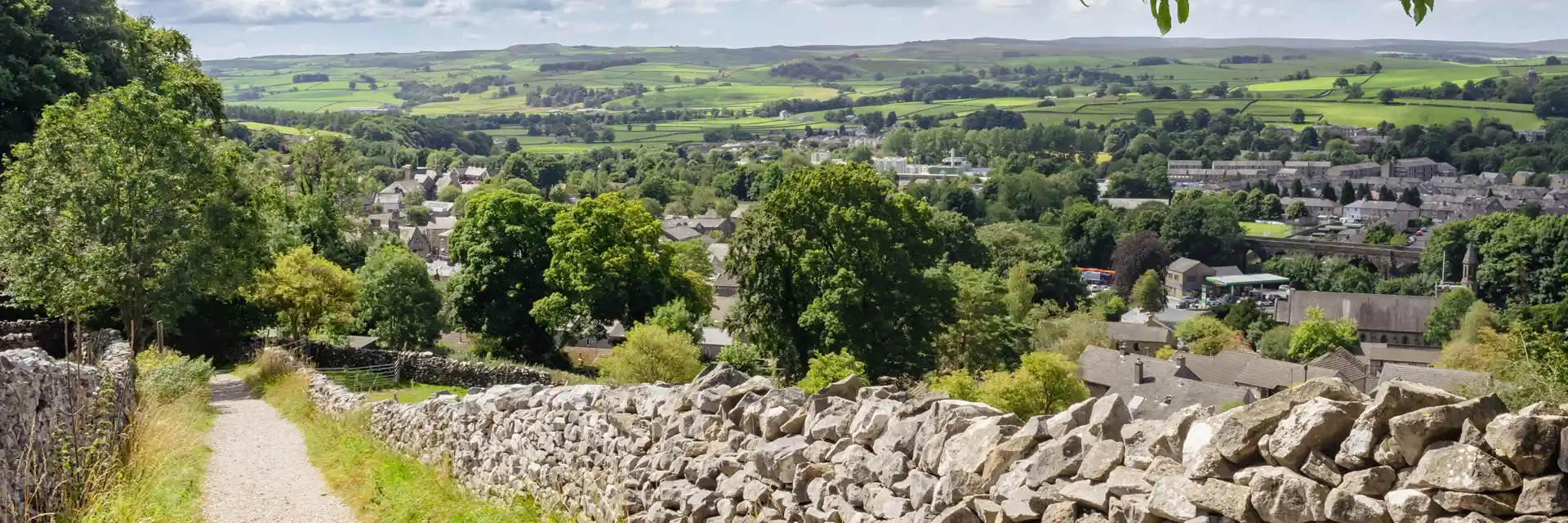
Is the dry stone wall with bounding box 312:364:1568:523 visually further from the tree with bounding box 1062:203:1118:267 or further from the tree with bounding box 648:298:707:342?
the tree with bounding box 1062:203:1118:267

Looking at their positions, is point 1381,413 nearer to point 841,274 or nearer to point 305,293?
point 841,274

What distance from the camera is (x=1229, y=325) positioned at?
266 ft

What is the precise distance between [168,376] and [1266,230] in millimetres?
132727

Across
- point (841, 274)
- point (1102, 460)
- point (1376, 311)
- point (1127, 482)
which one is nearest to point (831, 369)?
point (841, 274)

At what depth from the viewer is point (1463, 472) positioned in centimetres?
439

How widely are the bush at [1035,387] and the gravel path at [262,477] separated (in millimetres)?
16283

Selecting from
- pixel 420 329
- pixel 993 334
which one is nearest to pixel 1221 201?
pixel 993 334

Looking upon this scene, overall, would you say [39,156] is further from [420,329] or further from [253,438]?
[420,329]

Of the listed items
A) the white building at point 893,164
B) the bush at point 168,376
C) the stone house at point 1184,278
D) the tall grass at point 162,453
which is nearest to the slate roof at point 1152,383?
the bush at point 168,376

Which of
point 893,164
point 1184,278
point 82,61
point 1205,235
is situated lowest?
point 1184,278

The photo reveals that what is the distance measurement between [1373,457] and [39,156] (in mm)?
23926

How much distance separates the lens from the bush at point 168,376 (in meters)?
17.7

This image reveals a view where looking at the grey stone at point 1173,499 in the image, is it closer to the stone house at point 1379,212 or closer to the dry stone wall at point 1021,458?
the dry stone wall at point 1021,458

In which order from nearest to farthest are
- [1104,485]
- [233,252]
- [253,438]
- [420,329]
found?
[1104,485], [253,438], [233,252], [420,329]
